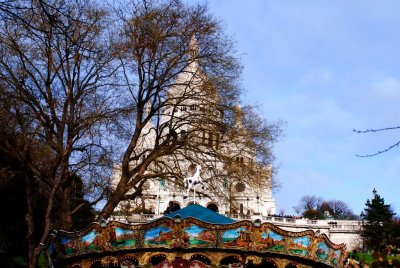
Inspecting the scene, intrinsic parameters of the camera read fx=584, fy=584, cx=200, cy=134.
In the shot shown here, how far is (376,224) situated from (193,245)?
42.0 meters

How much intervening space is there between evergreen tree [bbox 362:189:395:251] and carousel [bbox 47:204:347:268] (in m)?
39.1

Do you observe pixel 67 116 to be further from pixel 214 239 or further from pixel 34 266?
pixel 214 239

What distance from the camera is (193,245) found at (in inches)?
595

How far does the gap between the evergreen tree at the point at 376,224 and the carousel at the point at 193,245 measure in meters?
39.1

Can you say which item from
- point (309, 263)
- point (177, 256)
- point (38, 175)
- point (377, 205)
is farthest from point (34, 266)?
point (377, 205)

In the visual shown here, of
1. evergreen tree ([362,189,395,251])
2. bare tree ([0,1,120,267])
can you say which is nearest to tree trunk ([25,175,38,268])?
bare tree ([0,1,120,267])

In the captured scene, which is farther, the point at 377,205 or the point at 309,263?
the point at 377,205

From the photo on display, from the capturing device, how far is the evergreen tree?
52.5 m

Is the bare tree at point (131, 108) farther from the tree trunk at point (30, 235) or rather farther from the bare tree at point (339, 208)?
the bare tree at point (339, 208)

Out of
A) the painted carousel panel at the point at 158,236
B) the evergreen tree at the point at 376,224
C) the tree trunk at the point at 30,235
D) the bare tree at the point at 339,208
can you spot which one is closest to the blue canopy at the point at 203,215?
the painted carousel panel at the point at 158,236

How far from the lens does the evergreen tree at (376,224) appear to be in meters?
52.5

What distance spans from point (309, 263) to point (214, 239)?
2.74 meters

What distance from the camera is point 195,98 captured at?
21.4 metres

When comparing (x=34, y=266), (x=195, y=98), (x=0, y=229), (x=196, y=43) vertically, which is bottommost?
(x=34, y=266)
